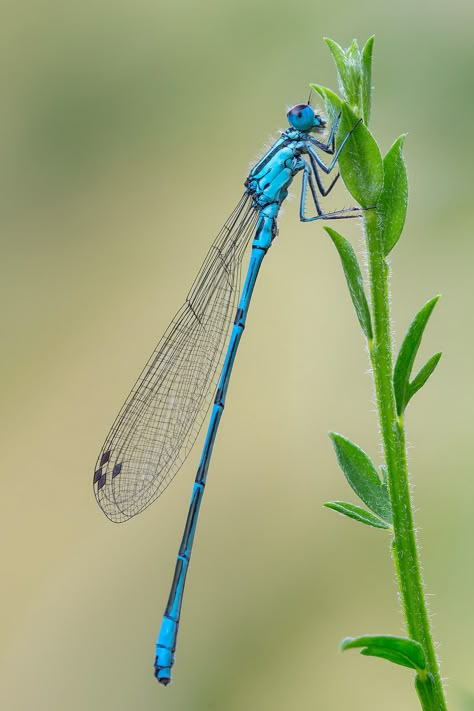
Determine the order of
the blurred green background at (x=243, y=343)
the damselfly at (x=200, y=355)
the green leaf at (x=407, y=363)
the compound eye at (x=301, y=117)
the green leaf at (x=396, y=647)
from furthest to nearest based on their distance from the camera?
1. the blurred green background at (x=243, y=343)
2. the damselfly at (x=200, y=355)
3. the compound eye at (x=301, y=117)
4. the green leaf at (x=407, y=363)
5. the green leaf at (x=396, y=647)

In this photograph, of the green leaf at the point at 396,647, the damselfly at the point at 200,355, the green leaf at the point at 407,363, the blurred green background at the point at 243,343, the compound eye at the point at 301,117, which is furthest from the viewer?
the blurred green background at the point at 243,343

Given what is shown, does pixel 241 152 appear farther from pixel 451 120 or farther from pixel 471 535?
pixel 471 535

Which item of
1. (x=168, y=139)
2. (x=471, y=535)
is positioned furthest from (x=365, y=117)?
(x=168, y=139)

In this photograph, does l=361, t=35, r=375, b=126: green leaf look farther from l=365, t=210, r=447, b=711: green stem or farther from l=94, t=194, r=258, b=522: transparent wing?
l=94, t=194, r=258, b=522: transparent wing

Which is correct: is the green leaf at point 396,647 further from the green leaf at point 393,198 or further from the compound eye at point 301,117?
the compound eye at point 301,117

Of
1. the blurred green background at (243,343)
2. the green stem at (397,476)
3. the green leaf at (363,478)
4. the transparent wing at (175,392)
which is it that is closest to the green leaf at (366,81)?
the green stem at (397,476)

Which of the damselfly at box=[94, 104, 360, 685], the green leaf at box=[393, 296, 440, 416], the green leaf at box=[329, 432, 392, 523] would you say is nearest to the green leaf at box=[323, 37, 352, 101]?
the green leaf at box=[393, 296, 440, 416]
